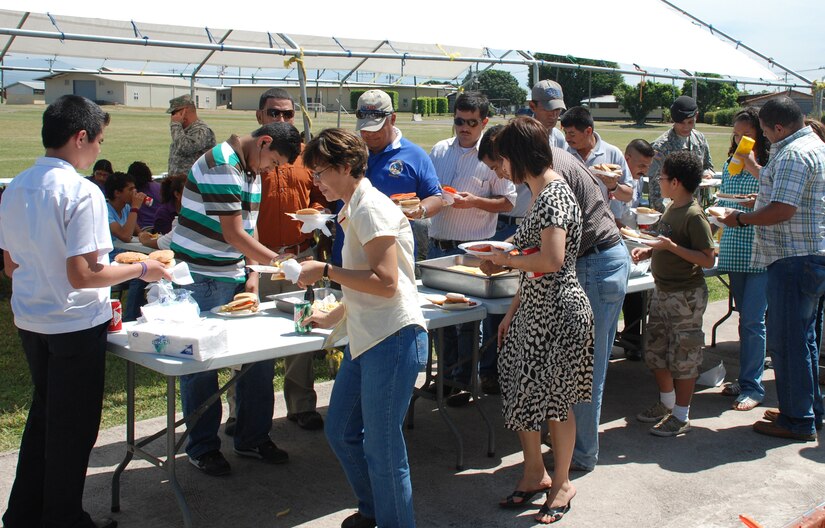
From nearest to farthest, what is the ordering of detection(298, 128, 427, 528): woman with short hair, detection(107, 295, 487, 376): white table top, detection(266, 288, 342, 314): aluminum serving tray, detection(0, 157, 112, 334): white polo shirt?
detection(298, 128, 427, 528): woman with short hair → detection(0, 157, 112, 334): white polo shirt → detection(107, 295, 487, 376): white table top → detection(266, 288, 342, 314): aluminum serving tray

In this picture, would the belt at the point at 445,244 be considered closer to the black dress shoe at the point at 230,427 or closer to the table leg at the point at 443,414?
the table leg at the point at 443,414

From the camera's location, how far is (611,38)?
30.5 ft

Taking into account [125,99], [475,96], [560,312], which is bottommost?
[560,312]

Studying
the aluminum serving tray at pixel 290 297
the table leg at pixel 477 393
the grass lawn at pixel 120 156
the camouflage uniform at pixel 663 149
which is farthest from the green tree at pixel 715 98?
the aluminum serving tray at pixel 290 297

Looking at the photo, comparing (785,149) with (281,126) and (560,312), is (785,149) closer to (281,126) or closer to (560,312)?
(560,312)

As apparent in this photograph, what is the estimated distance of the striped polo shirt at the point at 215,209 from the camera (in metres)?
3.72

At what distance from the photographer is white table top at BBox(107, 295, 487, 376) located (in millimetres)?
3131

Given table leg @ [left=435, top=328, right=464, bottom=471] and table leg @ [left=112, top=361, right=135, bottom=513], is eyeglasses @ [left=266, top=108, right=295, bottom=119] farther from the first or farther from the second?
table leg @ [left=112, top=361, right=135, bottom=513]

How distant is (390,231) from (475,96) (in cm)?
255

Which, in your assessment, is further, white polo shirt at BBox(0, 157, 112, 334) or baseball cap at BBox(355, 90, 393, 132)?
baseball cap at BBox(355, 90, 393, 132)

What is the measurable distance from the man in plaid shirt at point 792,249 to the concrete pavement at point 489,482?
0.86 feet

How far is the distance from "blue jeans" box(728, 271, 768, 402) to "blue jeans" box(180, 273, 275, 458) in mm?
3070

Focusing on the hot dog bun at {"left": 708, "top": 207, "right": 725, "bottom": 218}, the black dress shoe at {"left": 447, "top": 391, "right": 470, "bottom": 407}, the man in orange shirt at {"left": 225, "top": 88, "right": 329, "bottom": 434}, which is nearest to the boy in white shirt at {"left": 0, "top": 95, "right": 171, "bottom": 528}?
the man in orange shirt at {"left": 225, "top": 88, "right": 329, "bottom": 434}

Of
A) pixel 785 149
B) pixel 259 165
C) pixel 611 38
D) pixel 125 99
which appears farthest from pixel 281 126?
pixel 125 99
